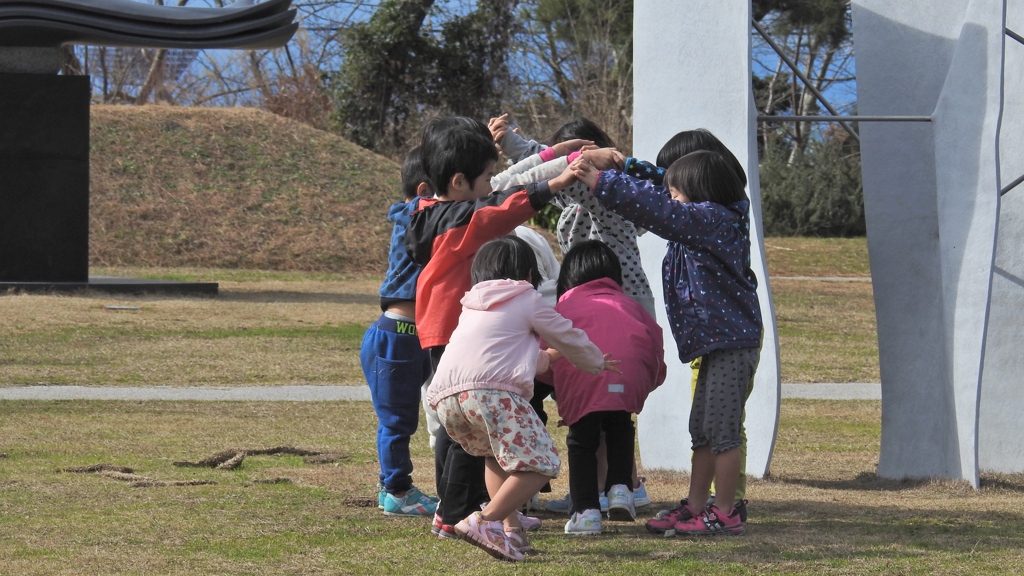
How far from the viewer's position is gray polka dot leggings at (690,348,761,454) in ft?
12.4

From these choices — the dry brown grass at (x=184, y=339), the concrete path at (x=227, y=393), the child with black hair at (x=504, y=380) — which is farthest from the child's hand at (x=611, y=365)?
the dry brown grass at (x=184, y=339)

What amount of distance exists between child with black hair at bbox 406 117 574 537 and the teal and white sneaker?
31cm

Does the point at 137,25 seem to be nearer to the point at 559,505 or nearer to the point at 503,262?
the point at 559,505

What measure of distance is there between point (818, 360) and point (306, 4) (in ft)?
91.8

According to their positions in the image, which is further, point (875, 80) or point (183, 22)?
point (183, 22)

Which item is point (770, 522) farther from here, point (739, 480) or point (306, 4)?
point (306, 4)

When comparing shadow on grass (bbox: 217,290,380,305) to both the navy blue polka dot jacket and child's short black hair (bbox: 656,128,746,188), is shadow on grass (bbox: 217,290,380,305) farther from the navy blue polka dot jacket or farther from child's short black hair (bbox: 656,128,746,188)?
the navy blue polka dot jacket

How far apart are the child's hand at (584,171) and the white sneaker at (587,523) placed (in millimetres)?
1058

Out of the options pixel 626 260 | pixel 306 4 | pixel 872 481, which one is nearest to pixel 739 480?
pixel 626 260

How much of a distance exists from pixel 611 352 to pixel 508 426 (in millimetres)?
617

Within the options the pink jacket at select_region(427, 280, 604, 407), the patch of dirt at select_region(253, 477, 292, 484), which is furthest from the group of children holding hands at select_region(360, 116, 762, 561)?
the patch of dirt at select_region(253, 477, 292, 484)

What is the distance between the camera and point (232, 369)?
9148 millimetres

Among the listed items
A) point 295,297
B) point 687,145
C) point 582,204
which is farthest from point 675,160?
point 295,297

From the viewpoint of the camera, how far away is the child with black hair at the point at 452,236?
3.62 m
